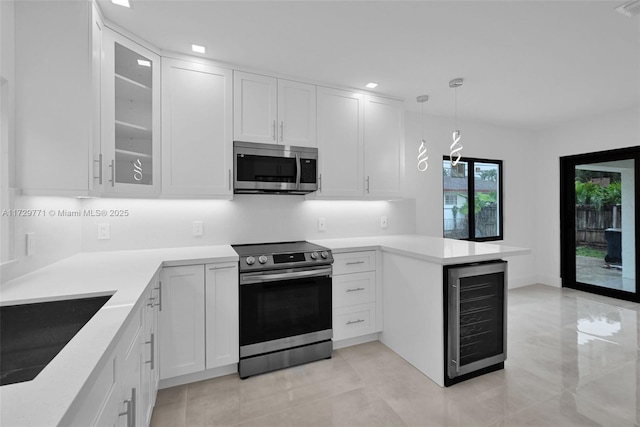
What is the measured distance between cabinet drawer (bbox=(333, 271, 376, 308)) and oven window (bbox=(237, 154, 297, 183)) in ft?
3.38

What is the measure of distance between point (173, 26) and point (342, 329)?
273cm

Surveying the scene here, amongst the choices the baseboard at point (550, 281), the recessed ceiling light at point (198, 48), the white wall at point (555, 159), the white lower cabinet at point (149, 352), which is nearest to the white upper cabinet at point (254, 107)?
the recessed ceiling light at point (198, 48)

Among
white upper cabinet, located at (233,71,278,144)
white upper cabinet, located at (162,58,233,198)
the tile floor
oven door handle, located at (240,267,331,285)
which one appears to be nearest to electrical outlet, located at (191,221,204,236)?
white upper cabinet, located at (162,58,233,198)

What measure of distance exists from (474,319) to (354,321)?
3.29 ft

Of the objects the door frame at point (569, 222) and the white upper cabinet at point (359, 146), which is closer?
the white upper cabinet at point (359, 146)

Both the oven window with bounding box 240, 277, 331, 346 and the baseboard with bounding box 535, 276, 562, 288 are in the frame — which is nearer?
the oven window with bounding box 240, 277, 331, 346

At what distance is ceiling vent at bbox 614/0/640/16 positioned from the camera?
6.07ft

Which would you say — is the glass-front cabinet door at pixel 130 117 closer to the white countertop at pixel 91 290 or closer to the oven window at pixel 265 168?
the white countertop at pixel 91 290

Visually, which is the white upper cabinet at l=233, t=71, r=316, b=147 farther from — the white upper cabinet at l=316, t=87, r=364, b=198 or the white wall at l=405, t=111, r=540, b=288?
the white wall at l=405, t=111, r=540, b=288

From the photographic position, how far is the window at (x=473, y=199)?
4266mm

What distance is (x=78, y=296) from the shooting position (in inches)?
51.3

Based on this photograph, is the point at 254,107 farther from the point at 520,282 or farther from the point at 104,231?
the point at 520,282

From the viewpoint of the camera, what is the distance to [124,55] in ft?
6.77

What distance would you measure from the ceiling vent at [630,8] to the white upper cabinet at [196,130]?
2779 millimetres
